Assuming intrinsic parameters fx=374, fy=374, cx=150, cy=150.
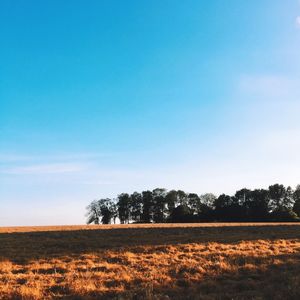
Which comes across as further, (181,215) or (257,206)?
(181,215)

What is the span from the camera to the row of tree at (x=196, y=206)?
128875 mm

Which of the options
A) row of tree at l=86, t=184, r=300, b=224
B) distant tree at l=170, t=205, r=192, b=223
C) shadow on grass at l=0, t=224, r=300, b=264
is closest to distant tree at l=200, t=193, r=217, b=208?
row of tree at l=86, t=184, r=300, b=224

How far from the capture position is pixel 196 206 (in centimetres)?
15750

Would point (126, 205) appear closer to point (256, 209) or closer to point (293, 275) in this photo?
point (256, 209)

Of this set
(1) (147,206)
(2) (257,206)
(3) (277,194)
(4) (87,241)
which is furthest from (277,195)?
(4) (87,241)

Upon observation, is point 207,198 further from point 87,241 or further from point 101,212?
point 87,241

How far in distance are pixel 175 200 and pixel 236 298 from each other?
148 metres

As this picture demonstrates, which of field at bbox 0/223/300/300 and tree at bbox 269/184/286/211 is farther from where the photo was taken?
tree at bbox 269/184/286/211

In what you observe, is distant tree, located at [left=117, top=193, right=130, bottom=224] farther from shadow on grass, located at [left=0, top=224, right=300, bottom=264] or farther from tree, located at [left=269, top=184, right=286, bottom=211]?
shadow on grass, located at [left=0, top=224, right=300, bottom=264]

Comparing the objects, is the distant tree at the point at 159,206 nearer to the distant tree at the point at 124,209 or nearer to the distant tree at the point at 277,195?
the distant tree at the point at 124,209

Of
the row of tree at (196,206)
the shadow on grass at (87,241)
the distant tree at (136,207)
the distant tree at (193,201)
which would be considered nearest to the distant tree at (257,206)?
the row of tree at (196,206)

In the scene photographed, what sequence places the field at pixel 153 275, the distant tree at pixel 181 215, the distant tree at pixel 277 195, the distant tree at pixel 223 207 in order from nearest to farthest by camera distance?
the field at pixel 153 275
the distant tree at pixel 181 215
the distant tree at pixel 223 207
the distant tree at pixel 277 195

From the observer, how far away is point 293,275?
533 inches

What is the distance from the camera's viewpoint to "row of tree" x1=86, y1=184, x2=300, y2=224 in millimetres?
128875
